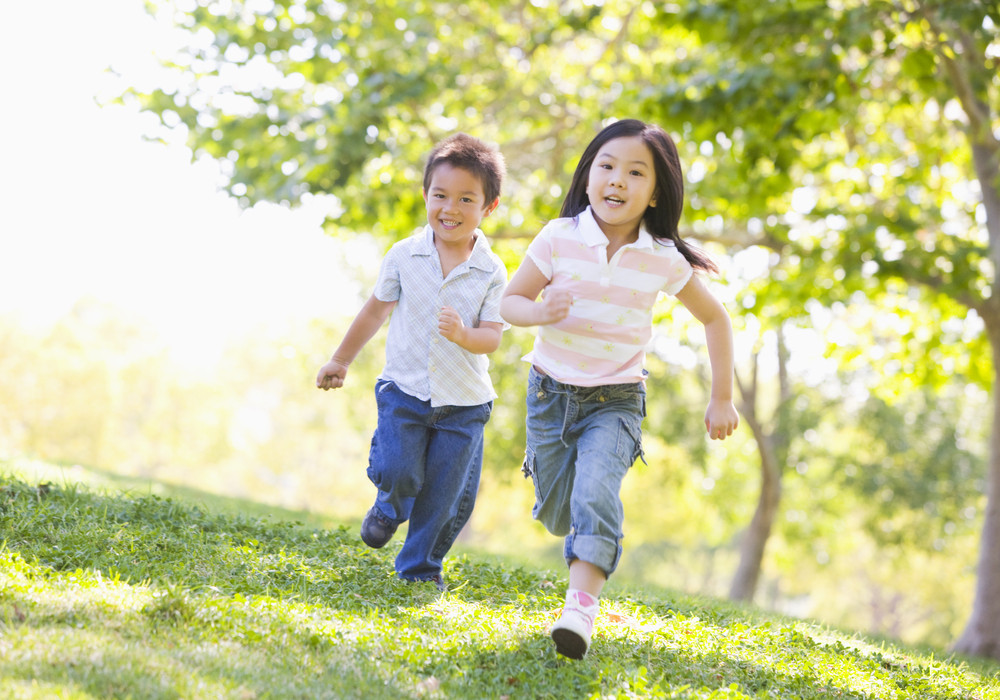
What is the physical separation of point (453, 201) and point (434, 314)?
0.52 m

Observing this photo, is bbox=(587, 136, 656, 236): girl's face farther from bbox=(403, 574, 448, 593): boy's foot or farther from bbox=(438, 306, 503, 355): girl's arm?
bbox=(403, 574, 448, 593): boy's foot

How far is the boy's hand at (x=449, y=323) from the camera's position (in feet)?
12.4

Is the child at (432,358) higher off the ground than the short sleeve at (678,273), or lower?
lower

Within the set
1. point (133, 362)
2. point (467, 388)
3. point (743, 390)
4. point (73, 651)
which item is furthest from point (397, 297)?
point (133, 362)

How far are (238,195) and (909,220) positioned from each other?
22.5 ft

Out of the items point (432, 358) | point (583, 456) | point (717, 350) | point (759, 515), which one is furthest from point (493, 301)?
point (759, 515)

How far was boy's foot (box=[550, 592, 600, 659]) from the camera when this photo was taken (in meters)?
3.39

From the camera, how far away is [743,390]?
1705 cm

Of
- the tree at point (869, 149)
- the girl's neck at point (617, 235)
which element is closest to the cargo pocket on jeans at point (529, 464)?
the girl's neck at point (617, 235)

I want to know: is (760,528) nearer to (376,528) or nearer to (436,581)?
(436,581)

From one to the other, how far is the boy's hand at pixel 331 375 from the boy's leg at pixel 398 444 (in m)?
0.18

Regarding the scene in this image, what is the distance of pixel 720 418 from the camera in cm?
392

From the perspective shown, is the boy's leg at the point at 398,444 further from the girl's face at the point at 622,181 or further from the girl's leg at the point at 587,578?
the girl's face at the point at 622,181

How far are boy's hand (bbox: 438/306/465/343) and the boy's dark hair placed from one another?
0.82m
